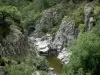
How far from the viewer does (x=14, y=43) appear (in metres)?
39.5

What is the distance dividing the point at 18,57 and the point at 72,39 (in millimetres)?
23632

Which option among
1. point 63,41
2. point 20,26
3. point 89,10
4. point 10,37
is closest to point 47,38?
point 63,41

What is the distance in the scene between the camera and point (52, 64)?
54.2 metres

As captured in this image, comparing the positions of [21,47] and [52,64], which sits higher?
[21,47]

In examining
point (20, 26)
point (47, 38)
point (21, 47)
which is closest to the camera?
point (21, 47)

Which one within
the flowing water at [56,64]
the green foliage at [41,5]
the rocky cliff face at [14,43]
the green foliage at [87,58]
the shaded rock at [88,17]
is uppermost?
the green foliage at [41,5]

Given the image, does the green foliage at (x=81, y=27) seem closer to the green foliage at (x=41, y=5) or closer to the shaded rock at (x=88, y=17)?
the shaded rock at (x=88, y=17)

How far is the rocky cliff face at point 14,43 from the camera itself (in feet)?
123

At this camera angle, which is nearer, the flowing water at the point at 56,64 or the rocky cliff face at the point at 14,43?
the rocky cliff face at the point at 14,43

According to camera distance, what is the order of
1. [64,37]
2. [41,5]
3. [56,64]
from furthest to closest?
1. [41,5]
2. [64,37]
3. [56,64]

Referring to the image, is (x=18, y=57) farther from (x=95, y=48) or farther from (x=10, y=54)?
(x=95, y=48)

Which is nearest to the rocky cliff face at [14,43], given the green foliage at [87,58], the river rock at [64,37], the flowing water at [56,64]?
the green foliage at [87,58]

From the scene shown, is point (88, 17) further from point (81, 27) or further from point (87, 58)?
point (87, 58)

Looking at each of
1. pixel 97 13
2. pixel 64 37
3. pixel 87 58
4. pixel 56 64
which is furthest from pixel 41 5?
pixel 87 58
